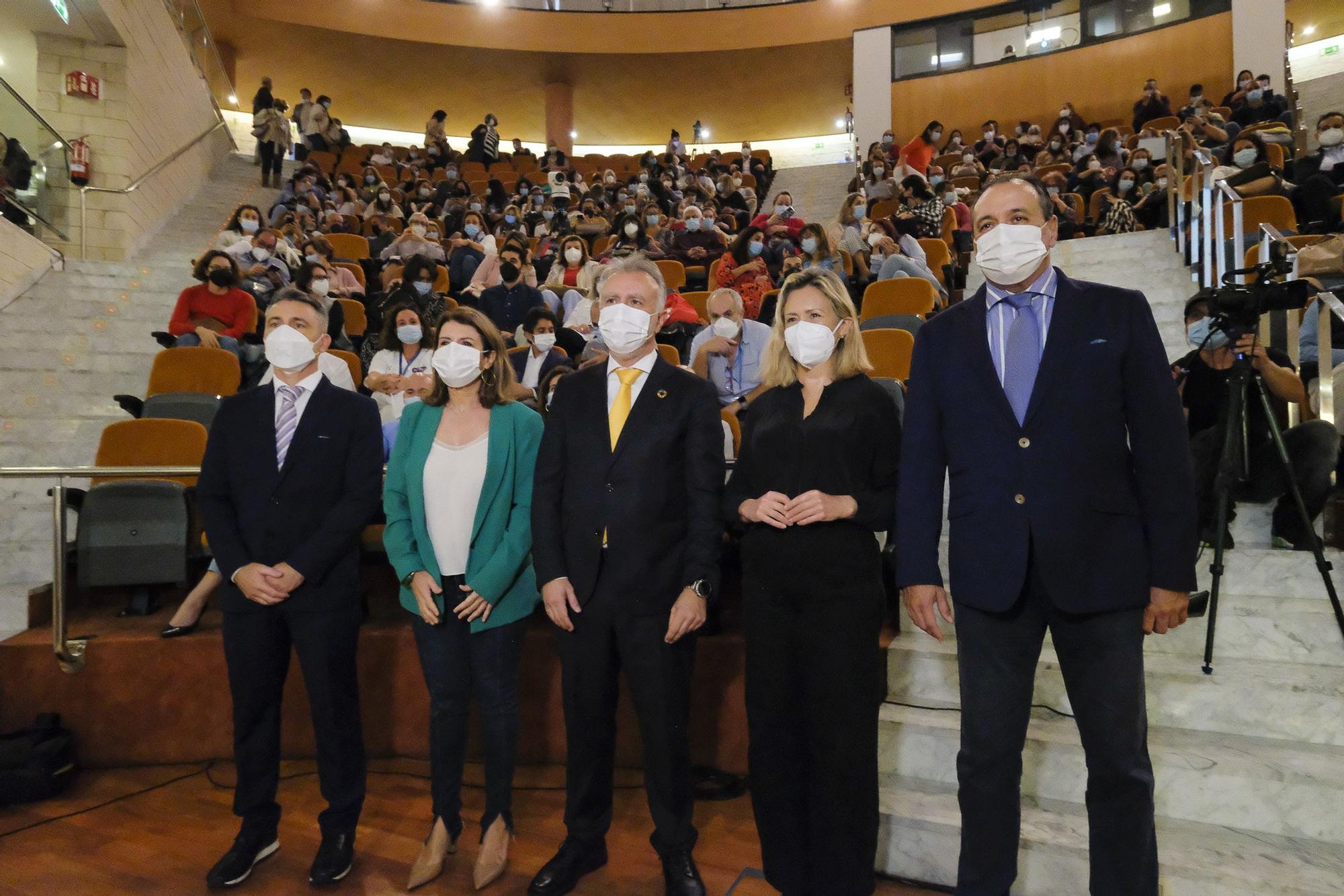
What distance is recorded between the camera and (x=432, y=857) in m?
1.98

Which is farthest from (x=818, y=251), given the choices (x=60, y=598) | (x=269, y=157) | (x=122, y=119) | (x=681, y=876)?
(x=269, y=157)

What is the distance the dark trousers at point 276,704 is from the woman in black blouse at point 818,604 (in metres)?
1.03

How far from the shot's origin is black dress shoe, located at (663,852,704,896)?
185cm

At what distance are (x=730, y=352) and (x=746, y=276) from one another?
191 cm

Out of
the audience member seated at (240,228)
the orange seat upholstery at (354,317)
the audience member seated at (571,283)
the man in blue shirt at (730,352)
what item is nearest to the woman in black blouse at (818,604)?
the man in blue shirt at (730,352)

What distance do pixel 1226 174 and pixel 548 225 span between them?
236 inches

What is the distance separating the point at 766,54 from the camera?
13961 millimetres

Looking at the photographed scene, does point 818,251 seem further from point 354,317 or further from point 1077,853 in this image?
point 1077,853

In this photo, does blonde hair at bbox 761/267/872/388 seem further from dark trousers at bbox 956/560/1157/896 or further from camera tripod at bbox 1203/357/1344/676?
camera tripod at bbox 1203/357/1344/676

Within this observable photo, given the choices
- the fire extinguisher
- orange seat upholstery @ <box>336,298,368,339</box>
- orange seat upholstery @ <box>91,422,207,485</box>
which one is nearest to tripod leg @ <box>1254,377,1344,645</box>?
orange seat upholstery @ <box>91,422,207,485</box>

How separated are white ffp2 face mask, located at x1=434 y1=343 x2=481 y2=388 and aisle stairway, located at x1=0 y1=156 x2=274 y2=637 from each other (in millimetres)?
1890

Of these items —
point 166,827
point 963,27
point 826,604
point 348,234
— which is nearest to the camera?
point 826,604

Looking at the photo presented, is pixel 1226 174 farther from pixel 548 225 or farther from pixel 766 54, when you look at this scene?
pixel 766 54

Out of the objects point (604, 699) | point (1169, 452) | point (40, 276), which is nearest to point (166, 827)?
point (604, 699)
